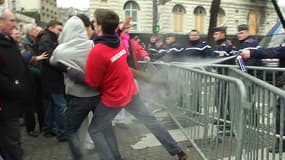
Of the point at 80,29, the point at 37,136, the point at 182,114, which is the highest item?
the point at 80,29

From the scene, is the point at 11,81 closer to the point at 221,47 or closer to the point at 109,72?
the point at 109,72

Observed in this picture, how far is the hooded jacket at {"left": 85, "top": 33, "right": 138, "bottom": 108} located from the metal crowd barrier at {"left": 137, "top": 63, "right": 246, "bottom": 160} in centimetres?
85

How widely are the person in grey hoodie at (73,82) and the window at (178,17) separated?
126 ft

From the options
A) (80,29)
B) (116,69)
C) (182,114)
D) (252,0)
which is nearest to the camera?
(116,69)

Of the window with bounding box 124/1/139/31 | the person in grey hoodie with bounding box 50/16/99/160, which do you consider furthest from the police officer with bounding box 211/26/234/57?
the window with bounding box 124/1/139/31

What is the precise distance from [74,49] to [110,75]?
0.59 m

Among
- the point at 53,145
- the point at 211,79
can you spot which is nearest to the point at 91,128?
the point at 211,79

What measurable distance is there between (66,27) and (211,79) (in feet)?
5.45

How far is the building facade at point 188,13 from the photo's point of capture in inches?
1590

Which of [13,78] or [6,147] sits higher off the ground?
[13,78]

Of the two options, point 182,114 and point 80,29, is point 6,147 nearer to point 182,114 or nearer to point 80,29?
point 80,29

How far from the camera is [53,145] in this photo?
20.2 feet

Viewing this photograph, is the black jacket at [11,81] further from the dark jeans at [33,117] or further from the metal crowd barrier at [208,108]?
the dark jeans at [33,117]

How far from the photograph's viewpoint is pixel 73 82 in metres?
4.71
